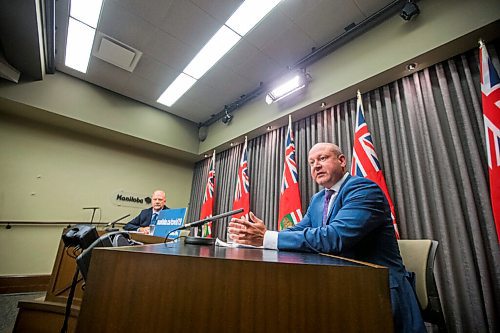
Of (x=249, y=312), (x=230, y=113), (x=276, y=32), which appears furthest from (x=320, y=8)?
(x=249, y=312)

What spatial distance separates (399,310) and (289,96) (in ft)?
9.38

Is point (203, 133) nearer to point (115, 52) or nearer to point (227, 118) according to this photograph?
point (227, 118)

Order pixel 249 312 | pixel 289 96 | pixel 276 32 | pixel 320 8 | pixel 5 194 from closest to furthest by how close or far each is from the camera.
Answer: pixel 249 312 < pixel 320 8 < pixel 276 32 < pixel 289 96 < pixel 5 194

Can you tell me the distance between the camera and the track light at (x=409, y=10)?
7.02 ft

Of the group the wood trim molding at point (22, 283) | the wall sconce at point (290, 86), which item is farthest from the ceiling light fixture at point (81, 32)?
the wood trim molding at point (22, 283)

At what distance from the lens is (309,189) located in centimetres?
289

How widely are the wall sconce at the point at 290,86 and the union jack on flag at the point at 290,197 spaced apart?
69 centimetres

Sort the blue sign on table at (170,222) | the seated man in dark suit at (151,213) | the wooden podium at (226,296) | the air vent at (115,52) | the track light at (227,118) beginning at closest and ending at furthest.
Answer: the wooden podium at (226,296), the blue sign on table at (170,222), the air vent at (115,52), the seated man in dark suit at (151,213), the track light at (227,118)

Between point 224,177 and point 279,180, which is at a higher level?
point 224,177

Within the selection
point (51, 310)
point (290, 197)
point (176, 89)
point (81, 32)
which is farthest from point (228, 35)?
point (51, 310)

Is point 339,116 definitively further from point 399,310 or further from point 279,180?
point 399,310

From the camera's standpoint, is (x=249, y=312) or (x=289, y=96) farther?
(x=289, y=96)

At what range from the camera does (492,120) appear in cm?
163

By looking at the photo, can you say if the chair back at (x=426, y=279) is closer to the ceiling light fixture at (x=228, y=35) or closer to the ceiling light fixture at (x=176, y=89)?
the ceiling light fixture at (x=228, y=35)
